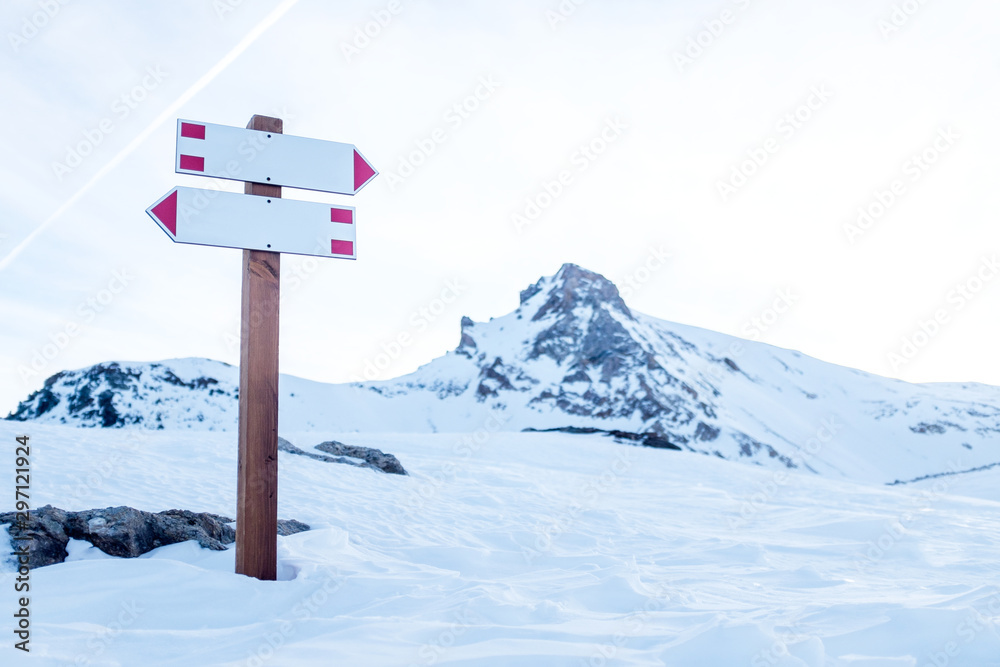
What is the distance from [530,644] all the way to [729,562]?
3.22m

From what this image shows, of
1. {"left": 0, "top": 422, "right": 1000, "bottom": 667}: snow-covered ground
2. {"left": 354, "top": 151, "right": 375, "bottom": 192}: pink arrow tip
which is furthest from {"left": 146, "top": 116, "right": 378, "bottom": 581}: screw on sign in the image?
{"left": 0, "top": 422, "right": 1000, "bottom": 667}: snow-covered ground

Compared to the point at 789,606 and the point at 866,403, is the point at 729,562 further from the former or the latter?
the point at 866,403

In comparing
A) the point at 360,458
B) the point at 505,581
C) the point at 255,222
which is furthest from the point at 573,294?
the point at 255,222

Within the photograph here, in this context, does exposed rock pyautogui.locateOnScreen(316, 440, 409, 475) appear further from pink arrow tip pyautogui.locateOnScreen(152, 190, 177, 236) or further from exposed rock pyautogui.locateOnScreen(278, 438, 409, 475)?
pink arrow tip pyautogui.locateOnScreen(152, 190, 177, 236)

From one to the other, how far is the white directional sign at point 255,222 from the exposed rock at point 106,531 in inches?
86.6

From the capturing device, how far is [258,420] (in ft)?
13.7

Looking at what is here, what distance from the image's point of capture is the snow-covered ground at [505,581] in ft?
9.55

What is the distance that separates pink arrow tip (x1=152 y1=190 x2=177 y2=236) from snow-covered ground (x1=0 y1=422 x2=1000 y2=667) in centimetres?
206

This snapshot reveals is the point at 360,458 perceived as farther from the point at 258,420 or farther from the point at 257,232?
the point at 257,232

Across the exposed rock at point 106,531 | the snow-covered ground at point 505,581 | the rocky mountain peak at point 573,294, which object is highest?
the rocky mountain peak at point 573,294

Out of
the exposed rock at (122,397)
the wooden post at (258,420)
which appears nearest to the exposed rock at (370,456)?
the wooden post at (258,420)

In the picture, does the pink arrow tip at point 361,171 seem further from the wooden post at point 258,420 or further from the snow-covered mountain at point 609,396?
the snow-covered mountain at point 609,396

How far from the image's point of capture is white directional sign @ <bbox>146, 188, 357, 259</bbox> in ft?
13.3

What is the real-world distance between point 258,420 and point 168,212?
1.34 metres
